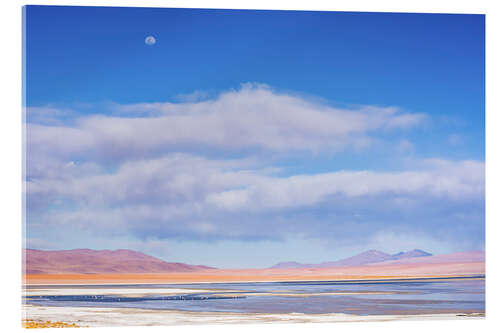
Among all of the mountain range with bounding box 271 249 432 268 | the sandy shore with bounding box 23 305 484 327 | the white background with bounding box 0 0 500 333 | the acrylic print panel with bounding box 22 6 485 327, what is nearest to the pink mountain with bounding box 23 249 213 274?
the acrylic print panel with bounding box 22 6 485 327

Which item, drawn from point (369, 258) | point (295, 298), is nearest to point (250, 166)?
point (295, 298)

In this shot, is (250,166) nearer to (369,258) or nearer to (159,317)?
(369,258)

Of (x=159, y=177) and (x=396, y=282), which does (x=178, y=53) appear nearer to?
(x=159, y=177)

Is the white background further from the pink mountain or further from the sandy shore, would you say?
the pink mountain

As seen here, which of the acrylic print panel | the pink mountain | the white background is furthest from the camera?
the acrylic print panel

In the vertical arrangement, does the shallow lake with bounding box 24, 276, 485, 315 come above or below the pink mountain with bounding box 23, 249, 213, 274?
below

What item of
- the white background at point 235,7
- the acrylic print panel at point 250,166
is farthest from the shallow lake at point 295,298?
the white background at point 235,7

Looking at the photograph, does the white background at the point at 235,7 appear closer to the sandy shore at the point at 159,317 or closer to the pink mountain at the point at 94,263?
the sandy shore at the point at 159,317
